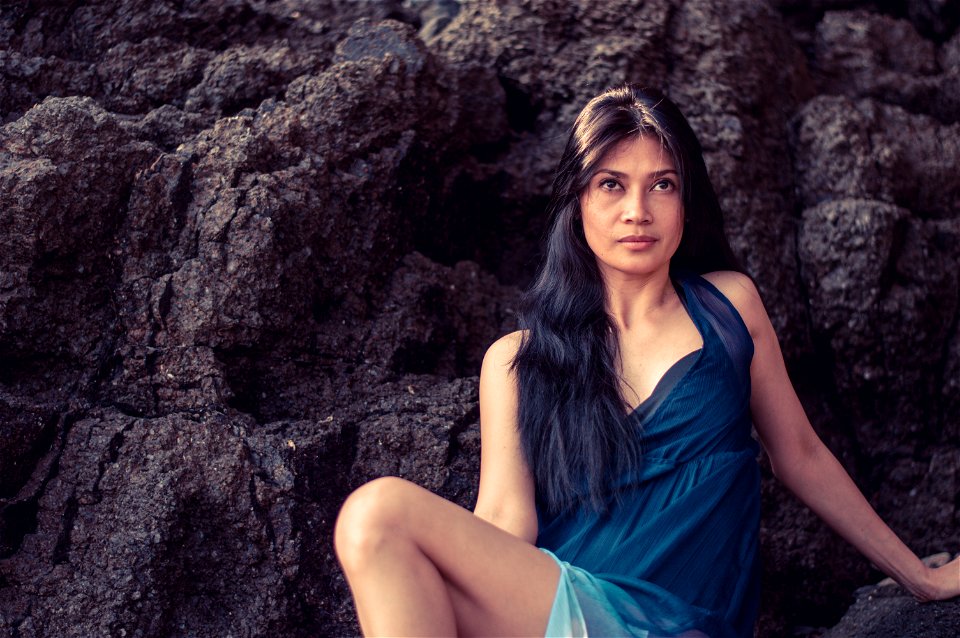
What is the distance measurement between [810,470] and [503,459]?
845mm

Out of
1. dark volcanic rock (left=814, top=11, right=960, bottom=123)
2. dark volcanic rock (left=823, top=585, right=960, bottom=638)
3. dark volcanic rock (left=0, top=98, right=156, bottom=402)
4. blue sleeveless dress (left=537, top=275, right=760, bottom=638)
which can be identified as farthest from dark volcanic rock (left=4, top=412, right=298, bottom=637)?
dark volcanic rock (left=814, top=11, right=960, bottom=123)

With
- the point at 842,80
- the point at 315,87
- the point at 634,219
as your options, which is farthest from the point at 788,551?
the point at 315,87

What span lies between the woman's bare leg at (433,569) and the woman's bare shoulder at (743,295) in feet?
3.09

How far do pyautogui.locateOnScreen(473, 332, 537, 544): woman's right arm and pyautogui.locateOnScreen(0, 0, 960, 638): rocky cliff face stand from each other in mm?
299

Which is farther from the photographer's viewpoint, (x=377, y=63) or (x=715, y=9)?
(x=715, y=9)

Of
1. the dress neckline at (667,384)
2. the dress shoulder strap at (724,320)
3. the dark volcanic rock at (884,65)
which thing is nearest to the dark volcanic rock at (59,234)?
the dress neckline at (667,384)

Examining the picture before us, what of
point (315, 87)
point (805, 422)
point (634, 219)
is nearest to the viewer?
point (634, 219)

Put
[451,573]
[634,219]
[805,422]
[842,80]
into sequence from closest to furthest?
[451,573], [634,219], [805,422], [842,80]

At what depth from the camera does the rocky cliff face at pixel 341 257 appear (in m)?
2.79

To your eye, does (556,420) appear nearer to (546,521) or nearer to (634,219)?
(546,521)

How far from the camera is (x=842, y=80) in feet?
13.6

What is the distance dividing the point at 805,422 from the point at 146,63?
2404 millimetres

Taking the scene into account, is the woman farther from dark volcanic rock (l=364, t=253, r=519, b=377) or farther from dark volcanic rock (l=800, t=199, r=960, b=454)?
dark volcanic rock (l=800, t=199, r=960, b=454)

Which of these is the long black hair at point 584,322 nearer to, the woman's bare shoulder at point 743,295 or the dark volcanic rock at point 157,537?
the woman's bare shoulder at point 743,295
